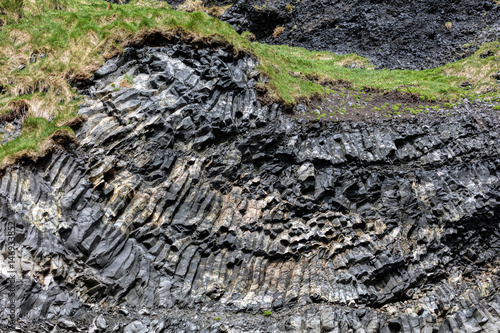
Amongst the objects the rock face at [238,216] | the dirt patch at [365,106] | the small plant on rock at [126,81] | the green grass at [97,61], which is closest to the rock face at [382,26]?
the green grass at [97,61]

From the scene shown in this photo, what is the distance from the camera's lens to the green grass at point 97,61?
12859 mm

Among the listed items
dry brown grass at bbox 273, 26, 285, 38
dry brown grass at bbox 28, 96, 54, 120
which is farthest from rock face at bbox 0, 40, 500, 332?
dry brown grass at bbox 273, 26, 285, 38

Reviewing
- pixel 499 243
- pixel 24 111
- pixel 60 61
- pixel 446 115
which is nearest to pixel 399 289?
pixel 499 243

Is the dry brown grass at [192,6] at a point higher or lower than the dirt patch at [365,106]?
higher

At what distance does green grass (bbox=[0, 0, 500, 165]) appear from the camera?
1286 cm

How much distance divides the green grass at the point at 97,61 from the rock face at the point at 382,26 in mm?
4357

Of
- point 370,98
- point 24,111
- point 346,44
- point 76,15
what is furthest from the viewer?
point 346,44

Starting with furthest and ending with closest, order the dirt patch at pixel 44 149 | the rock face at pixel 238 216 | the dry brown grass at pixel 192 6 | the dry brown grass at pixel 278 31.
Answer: the dry brown grass at pixel 192 6 < the dry brown grass at pixel 278 31 < the dirt patch at pixel 44 149 < the rock face at pixel 238 216

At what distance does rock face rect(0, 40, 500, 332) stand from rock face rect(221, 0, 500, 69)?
1425 centimetres

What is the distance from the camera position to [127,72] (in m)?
13.9

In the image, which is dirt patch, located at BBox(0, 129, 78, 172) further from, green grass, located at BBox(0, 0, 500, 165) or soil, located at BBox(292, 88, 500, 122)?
soil, located at BBox(292, 88, 500, 122)

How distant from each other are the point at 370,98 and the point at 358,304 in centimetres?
1336

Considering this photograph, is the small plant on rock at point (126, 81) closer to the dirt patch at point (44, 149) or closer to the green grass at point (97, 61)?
the green grass at point (97, 61)

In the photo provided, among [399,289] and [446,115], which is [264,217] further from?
[446,115]
